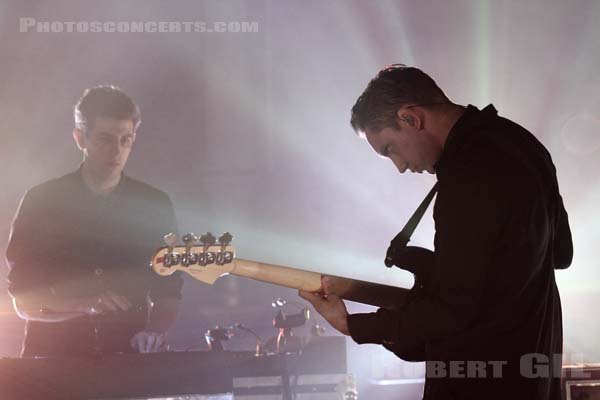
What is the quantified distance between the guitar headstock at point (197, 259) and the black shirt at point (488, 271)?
103 centimetres

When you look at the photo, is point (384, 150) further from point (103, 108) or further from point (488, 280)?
point (103, 108)

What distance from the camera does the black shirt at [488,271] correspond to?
1.98 metres

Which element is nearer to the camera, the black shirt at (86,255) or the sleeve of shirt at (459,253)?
the sleeve of shirt at (459,253)

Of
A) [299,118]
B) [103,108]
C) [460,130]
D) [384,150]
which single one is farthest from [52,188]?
[299,118]

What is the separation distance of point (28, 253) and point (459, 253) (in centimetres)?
299

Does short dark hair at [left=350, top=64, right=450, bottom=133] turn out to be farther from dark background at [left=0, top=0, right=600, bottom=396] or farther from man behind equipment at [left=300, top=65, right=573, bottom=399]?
dark background at [left=0, top=0, right=600, bottom=396]

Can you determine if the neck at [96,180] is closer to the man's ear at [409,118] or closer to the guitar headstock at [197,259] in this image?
the guitar headstock at [197,259]

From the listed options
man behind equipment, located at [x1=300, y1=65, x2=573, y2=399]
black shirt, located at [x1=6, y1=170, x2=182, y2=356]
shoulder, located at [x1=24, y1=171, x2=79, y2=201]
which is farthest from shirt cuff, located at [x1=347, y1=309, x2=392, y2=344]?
shoulder, located at [x1=24, y1=171, x2=79, y2=201]

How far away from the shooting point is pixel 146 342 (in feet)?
12.5

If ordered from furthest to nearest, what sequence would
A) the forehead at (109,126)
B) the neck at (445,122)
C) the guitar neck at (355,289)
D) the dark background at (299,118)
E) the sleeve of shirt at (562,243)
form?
the dark background at (299,118) < the forehead at (109,126) < the guitar neck at (355,289) < the sleeve of shirt at (562,243) < the neck at (445,122)

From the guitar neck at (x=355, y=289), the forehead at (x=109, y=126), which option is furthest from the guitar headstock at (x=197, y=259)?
the forehead at (x=109, y=126)

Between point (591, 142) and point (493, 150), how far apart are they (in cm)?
607

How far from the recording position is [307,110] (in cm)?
729

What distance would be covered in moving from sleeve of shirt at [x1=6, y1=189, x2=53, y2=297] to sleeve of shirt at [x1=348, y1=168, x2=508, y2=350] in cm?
275
